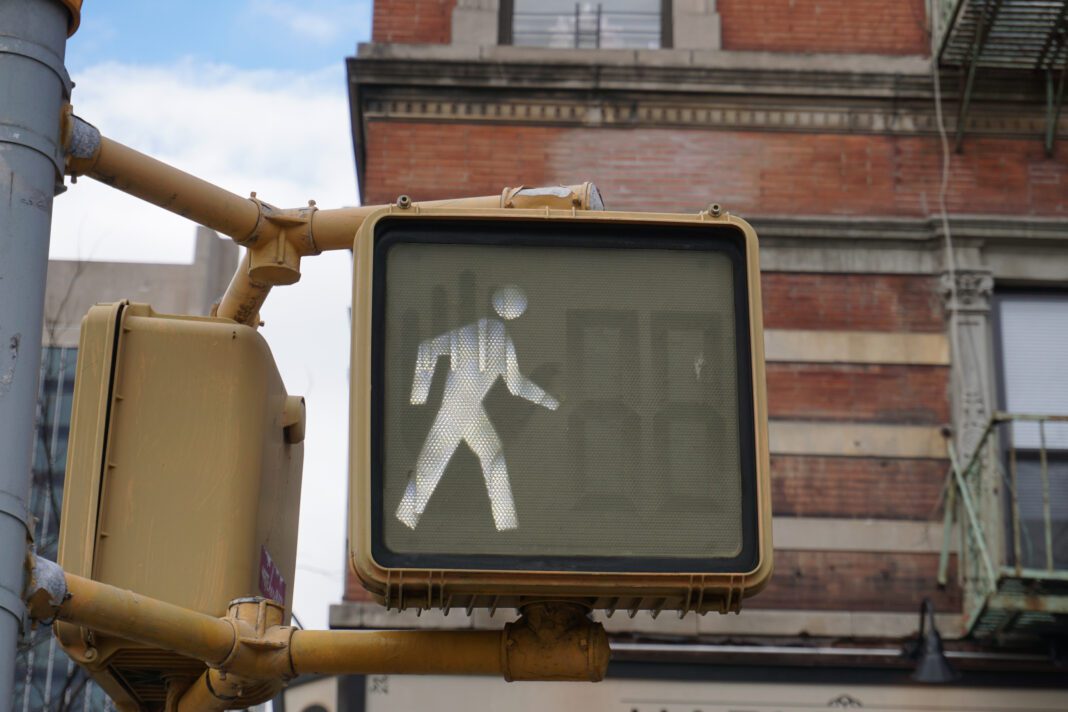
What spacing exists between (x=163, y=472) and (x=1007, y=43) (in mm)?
11597

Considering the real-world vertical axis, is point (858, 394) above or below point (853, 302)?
below

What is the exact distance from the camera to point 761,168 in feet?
45.8

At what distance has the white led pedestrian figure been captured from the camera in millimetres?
2945

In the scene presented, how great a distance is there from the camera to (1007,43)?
13.8 meters

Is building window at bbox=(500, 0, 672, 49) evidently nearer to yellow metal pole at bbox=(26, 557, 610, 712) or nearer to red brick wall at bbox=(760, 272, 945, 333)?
red brick wall at bbox=(760, 272, 945, 333)

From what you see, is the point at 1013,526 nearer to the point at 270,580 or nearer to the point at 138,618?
the point at 270,580

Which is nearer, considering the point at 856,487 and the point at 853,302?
the point at 856,487

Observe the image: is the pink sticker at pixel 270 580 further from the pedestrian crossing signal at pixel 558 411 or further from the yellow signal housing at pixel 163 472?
the pedestrian crossing signal at pixel 558 411

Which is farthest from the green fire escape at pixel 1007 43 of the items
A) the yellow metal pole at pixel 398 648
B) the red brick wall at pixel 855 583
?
the yellow metal pole at pixel 398 648

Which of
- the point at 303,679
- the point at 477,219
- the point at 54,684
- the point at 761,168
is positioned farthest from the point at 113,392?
the point at 54,684

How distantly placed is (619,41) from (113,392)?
452 inches

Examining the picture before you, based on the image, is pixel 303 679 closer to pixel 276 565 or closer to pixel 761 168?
pixel 761 168

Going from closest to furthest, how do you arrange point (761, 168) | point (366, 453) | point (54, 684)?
point (366, 453) → point (761, 168) → point (54, 684)

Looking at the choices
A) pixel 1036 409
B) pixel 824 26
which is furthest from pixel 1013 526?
pixel 824 26
